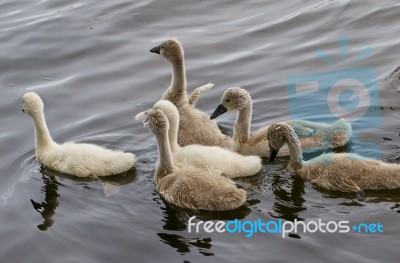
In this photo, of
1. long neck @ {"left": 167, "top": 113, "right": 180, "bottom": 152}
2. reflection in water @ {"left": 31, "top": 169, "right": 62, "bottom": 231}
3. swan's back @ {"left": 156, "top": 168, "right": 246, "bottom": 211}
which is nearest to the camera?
swan's back @ {"left": 156, "top": 168, "right": 246, "bottom": 211}

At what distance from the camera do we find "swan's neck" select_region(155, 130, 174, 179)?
7492 millimetres

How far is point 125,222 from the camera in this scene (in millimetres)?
7047

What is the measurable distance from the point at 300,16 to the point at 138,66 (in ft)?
9.49

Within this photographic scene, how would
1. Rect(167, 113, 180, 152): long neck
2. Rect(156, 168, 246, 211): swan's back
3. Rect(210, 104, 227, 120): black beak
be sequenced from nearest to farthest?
1. Rect(156, 168, 246, 211): swan's back
2. Rect(167, 113, 180, 152): long neck
3. Rect(210, 104, 227, 120): black beak

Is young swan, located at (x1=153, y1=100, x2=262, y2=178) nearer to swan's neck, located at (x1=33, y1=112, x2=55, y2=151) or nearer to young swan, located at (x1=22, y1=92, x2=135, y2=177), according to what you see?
young swan, located at (x1=22, y1=92, x2=135, y2=177)

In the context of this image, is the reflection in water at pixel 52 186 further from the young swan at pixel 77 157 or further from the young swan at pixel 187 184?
the young swan at pixel 187 184

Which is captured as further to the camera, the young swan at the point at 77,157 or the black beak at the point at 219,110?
the black beak at the point at 219,110

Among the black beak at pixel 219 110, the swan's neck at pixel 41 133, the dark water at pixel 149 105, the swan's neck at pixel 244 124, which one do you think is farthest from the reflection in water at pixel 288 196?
the swan's neck at pixel 41 133

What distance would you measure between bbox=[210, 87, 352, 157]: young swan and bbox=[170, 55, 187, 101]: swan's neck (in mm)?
1075

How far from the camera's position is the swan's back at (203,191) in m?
6.96

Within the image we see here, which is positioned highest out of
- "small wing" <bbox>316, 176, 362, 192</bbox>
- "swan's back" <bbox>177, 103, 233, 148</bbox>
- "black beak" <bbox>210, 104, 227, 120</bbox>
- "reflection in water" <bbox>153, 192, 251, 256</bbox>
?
"black beak" <bbox>210, 104, 227, 120</bbox>

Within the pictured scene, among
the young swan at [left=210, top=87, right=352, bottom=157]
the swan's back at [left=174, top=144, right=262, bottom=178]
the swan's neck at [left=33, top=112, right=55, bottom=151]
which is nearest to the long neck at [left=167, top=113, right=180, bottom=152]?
the swan's back at [left=174, top=144, right=262, bottom=178]

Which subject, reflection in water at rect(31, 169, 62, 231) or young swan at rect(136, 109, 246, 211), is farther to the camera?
reflection in water at rect(31, 169, 62, 231)

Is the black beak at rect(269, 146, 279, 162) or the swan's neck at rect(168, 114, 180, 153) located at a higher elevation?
the swan's neck at rect(168, 114, 180, 153)
